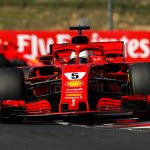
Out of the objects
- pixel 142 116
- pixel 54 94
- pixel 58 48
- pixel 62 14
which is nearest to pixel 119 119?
pixel 142 116

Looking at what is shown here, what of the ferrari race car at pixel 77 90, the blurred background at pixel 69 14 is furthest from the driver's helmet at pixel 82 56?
the blurred background at pixel 69 14

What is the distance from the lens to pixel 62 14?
46.9 metres

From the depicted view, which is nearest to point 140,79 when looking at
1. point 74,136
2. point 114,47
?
point 74,136

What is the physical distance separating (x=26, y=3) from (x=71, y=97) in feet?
133

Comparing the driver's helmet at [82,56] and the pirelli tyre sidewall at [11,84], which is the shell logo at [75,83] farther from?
the driver's helmet at [82,56]

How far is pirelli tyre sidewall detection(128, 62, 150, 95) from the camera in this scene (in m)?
9.27

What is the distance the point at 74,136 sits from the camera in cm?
785

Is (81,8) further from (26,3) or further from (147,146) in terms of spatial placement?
(147,146)

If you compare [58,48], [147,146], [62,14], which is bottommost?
[147,146]

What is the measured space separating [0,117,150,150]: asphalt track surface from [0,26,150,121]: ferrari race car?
23 centimetres

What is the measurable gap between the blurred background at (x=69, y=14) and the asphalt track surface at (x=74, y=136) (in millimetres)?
35939

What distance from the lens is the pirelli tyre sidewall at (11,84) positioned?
9461 millimetres

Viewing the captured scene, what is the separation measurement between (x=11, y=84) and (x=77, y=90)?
3.29 feet

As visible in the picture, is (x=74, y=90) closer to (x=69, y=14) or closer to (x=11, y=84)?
(x=11, y=84)
